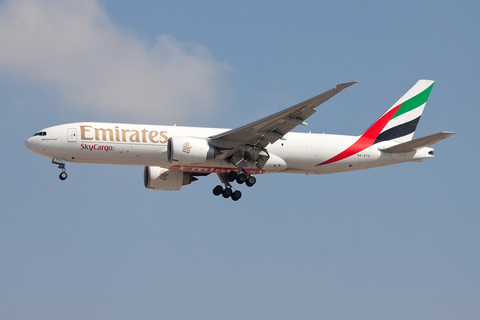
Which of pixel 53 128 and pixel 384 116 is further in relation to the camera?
pixel 384 116

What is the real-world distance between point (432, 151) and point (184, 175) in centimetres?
1582

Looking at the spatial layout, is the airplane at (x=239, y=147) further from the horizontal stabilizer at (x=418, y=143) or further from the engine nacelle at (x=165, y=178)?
the engine nacelle at (x=165, y=178)

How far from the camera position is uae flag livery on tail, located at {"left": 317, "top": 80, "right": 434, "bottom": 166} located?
36969 millimetres

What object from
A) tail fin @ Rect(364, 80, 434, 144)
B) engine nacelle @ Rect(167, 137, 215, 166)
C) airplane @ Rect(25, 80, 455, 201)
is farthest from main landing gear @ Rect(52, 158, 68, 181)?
tail fin @ Rect(364, 80, 434, 144)

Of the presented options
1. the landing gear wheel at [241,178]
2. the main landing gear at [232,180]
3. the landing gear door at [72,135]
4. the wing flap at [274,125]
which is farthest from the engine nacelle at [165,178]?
the landing gear door at [72,135]

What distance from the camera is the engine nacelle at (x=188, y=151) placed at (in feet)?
106

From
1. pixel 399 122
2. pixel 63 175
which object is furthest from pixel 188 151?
pixel 399 122

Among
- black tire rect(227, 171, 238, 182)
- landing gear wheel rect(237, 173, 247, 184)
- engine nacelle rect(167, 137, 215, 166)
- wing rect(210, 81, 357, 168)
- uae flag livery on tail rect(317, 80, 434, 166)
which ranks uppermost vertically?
uae flag livery on tail rect(317, 80, 434, 166)

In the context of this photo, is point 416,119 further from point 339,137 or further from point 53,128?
point 53,128

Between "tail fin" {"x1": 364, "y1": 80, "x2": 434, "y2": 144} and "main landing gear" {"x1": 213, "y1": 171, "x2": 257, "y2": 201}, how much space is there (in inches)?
332

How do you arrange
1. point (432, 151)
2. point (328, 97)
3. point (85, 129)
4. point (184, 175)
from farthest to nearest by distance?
1. point (184, 175)
2. point (432, 151)
3. point (85, 129)
4. point (328, 97)

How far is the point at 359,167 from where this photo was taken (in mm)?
36969

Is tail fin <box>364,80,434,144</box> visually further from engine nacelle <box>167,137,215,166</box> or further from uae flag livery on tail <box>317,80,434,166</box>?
engine nacelle <box>167,137,215,166</box>

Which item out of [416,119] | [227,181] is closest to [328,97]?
[227,181]
